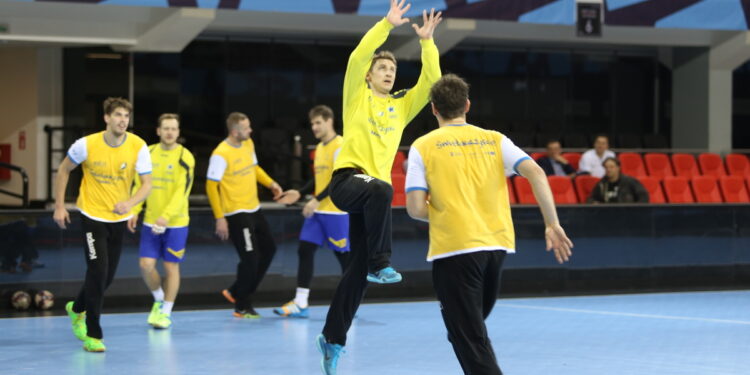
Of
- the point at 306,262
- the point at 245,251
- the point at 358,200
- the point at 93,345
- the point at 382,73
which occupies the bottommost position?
the point at 93,345

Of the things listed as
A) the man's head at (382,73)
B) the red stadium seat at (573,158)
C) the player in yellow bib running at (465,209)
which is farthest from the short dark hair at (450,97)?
the red stadium seat at (573,158)

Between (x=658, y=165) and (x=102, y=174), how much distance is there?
1180 centimetres

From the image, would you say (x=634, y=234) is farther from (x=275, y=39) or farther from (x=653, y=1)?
(x=275, y=39)

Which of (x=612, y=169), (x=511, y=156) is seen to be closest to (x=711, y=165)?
(x=612, y=169)

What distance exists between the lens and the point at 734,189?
17.0m

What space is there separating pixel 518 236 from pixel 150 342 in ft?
18.5

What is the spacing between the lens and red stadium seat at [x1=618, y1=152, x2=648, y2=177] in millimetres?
17750

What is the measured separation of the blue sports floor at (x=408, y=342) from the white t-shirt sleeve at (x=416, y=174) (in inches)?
98.1

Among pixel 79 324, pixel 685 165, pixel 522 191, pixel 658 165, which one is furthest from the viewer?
pixel 685 165

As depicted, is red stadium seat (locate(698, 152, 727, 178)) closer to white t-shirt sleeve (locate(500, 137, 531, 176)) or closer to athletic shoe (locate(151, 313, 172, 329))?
athletic shoe (locate(151, 313, 172, 329))

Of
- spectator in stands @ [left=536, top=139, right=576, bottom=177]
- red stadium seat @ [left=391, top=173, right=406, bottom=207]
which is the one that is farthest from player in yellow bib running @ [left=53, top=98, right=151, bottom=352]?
spectator in stands @ [left=536, top=139, right=576, bottom=177]

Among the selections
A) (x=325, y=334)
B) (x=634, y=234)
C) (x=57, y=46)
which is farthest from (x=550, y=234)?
(x=57, y=46)

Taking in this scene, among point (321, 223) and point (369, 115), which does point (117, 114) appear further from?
point (321, 223)

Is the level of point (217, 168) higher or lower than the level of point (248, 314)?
higher
